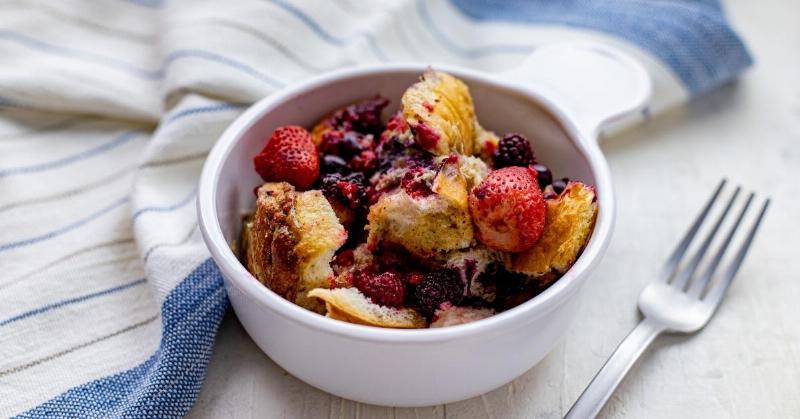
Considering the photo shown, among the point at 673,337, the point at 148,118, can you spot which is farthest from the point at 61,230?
the point at 673,337

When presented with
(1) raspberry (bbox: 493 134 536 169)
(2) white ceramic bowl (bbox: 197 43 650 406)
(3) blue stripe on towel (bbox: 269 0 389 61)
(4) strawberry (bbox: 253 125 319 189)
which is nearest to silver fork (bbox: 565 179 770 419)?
(2) white ceramic bowl (bbox: 197 43 650 406)

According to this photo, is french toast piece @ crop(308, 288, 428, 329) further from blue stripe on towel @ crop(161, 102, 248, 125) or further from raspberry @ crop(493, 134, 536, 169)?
blue stripe on towel @ crop(161, 102, 248, 125)

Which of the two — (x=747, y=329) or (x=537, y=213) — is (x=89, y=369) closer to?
(x=537, y=213)

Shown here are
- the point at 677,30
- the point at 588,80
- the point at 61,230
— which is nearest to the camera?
the point at 61,230

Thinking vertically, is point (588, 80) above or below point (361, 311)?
above

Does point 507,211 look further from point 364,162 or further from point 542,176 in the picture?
point 364,162

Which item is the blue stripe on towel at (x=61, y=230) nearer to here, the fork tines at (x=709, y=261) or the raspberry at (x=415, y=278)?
the raspberry at (x=415, y=278)

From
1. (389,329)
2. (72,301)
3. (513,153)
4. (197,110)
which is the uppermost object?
(513,153)
